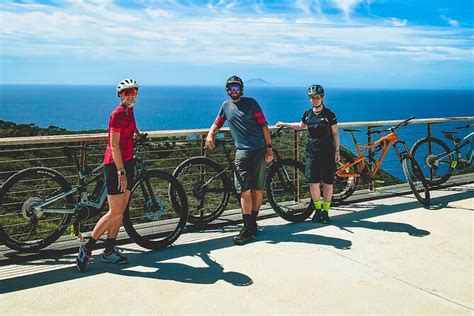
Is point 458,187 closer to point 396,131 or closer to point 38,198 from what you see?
point 396,131

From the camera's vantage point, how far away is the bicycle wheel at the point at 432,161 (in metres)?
7.76

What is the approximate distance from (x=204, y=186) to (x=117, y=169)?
5.38ft

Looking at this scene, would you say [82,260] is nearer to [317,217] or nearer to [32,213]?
[32,213]

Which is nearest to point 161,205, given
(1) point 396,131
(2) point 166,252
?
(2) point 166,252

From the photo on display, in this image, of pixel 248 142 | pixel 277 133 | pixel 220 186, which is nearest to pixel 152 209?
pixel 220 186

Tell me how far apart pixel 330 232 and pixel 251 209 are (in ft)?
3.03

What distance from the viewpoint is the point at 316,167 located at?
18.6 ft

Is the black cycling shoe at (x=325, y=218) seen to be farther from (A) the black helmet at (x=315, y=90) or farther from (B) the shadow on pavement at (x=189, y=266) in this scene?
(A) the black helmet at (x=315, y=90)

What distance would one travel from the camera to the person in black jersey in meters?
5.58

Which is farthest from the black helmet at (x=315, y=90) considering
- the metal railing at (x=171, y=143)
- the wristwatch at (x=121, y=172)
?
the wristwatch at (x=121, y=172)

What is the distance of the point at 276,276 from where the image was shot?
4000 mm

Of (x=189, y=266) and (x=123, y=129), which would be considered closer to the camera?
(x=123, y=129)

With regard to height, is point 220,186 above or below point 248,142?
below

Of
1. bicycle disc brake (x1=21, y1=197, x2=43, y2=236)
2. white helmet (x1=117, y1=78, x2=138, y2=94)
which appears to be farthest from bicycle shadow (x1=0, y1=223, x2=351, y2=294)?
white helmet (x1=117, y1=78, x2=138, y2=94)
